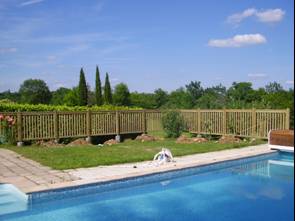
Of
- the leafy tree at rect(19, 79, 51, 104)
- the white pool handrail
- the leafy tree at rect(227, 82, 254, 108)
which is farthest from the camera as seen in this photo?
the leafy tree at rect(19, 79, 51, 104)

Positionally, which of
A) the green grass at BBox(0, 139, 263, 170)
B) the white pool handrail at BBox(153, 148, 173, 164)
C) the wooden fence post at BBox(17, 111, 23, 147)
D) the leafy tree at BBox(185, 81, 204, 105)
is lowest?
the green grass at BBox(0, 139, 263, 170)

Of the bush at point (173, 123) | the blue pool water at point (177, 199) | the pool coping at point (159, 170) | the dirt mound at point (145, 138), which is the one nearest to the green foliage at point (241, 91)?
the bush at point (173, 123)

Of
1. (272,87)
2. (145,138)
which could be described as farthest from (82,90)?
(145,138)

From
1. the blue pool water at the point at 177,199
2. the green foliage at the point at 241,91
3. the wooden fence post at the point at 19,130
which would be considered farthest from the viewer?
the green foliage at the point at 241,91

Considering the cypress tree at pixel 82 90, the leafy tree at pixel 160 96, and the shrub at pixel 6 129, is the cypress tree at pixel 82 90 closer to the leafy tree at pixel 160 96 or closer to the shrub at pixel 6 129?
the leafy tree at pixel 160 96

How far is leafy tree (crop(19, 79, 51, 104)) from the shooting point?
57.7m

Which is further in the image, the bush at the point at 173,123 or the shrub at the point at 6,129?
the bush at the point at 173,123

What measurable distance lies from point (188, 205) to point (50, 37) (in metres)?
15.1

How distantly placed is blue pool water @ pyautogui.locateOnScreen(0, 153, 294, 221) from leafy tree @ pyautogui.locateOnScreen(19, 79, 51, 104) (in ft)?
171

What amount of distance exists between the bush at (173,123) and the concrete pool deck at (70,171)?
15.7 feet

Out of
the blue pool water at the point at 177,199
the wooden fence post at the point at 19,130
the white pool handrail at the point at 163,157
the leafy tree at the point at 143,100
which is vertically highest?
the leafy tree at the point at 143,100

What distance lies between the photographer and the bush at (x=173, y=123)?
14547 mm

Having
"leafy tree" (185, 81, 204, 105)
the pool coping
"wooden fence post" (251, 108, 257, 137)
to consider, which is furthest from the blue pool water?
"leafy tree" (185, 81, 204, 105)

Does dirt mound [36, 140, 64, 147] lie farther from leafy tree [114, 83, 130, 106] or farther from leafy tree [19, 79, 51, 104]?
leafy tree [19, 79, 51, 104]
